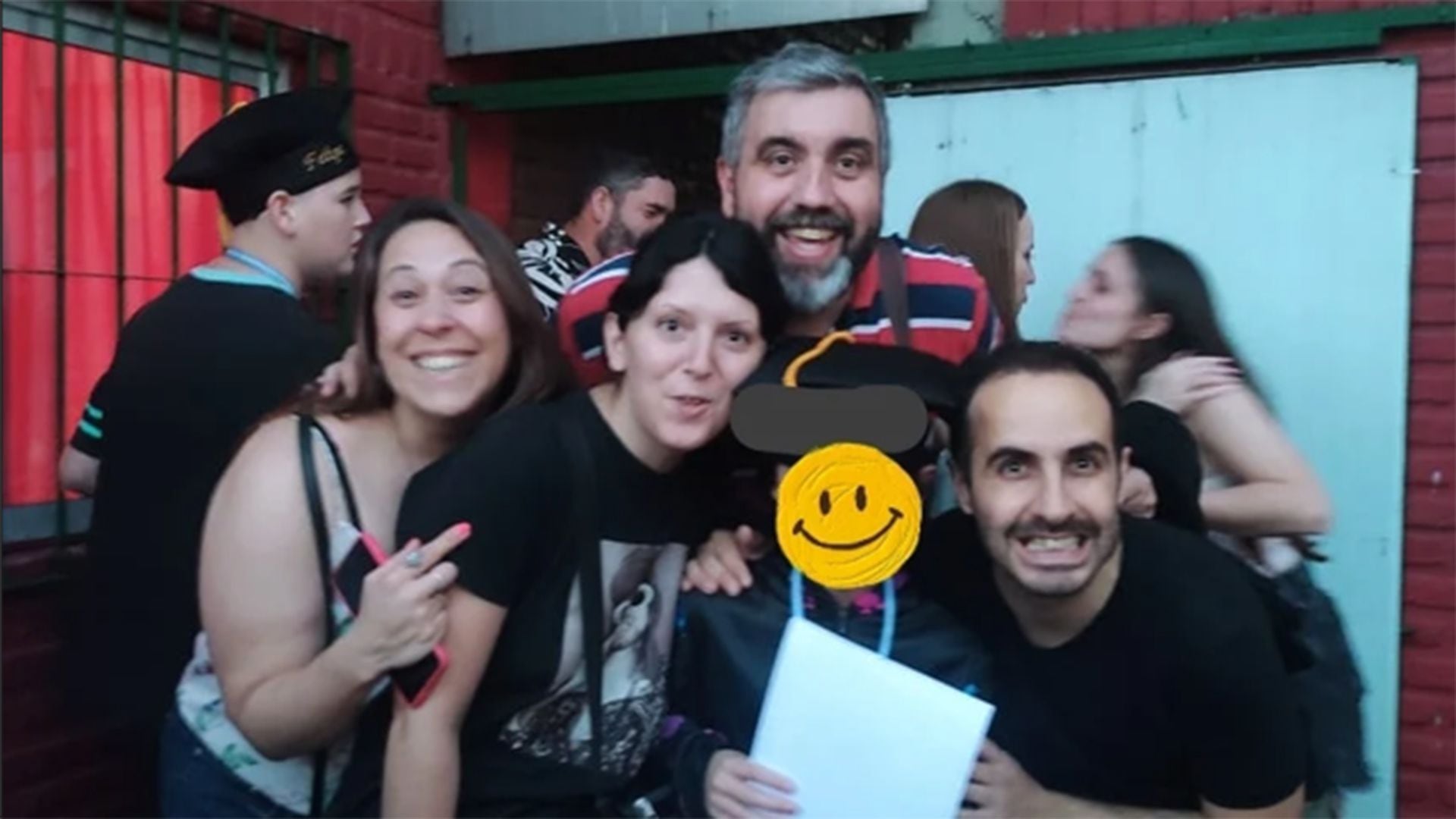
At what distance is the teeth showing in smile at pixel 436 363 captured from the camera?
5.88 feet

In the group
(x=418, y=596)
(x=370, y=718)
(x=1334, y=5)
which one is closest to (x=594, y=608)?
(x=418, y=596)

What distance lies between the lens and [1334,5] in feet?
11.5

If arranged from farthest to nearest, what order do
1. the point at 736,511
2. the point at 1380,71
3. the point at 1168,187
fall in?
the point at 1168,187, the point at 1380,71, the point at 736,511

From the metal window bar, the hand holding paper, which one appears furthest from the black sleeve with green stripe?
the hand holding paper

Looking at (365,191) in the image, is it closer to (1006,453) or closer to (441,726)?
(441,726)

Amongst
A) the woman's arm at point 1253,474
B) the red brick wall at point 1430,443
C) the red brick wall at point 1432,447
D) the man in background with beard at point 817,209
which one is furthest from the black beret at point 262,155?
the red brick wall at point 1432,447

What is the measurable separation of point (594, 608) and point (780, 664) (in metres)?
0.23

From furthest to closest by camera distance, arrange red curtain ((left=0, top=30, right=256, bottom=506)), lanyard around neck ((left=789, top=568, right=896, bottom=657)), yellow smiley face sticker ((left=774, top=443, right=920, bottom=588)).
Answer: red curtain ((left=0, top=30, right=256, bottom=506)) → lanyard around neck ((left=789, top=568, right=896, bottom=657)) → yellow smiley face sticker ((left=774, top=443, right=920, bottom=588))

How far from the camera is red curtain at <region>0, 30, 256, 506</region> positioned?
324 cm

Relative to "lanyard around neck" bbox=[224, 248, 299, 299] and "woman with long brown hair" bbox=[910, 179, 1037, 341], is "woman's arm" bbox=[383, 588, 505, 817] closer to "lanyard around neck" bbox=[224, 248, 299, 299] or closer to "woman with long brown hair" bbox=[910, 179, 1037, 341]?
"lanyard around neck" bbox=[224, 248, 299, 299]

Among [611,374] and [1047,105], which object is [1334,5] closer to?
[1047,105]

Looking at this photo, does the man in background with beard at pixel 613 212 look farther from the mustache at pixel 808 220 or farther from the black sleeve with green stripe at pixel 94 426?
the mustache at pixel 808 220

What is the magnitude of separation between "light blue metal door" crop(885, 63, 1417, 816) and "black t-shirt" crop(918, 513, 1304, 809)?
1.91 meters

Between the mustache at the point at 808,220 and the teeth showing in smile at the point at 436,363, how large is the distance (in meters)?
0.50
